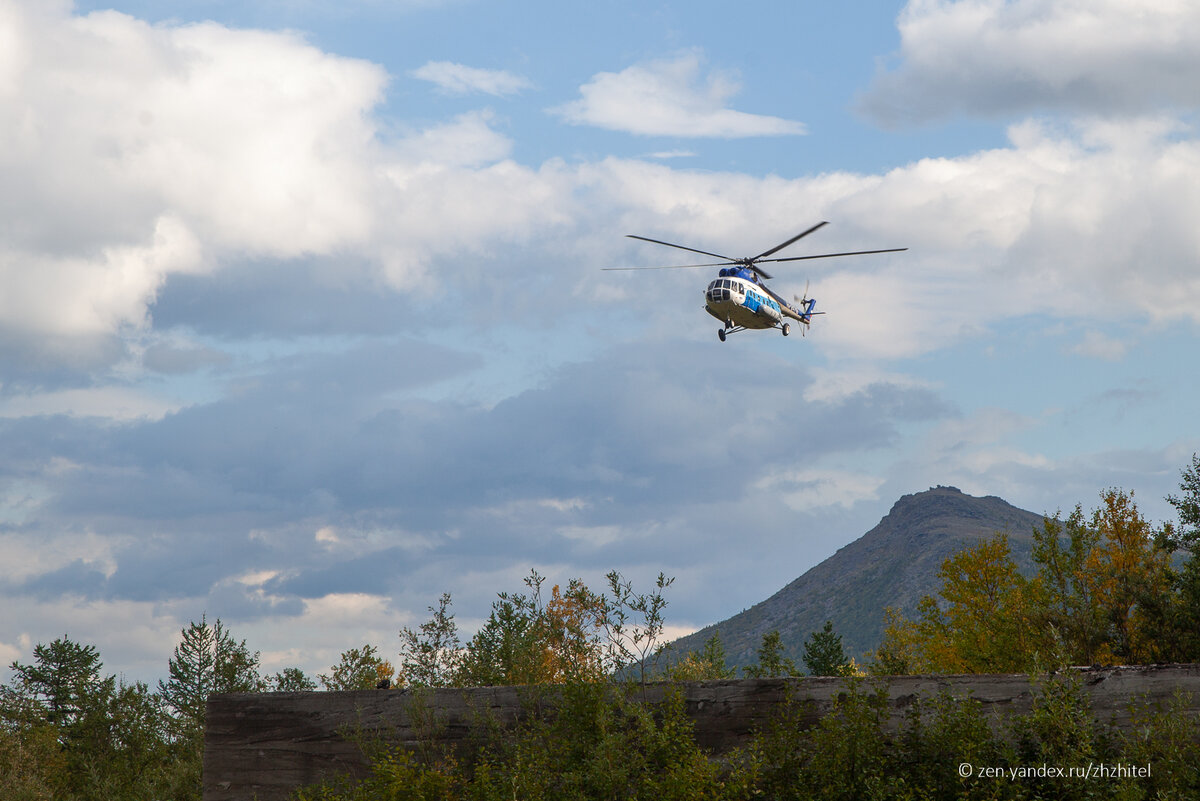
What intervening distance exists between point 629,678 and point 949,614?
98.4 ft

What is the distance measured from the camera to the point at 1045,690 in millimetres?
9016

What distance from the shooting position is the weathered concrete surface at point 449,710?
30.8 feet

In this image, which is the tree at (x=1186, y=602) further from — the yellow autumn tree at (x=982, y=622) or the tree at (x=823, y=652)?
the tree at (x=823, y=652)

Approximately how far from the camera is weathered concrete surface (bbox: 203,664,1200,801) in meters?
9.38

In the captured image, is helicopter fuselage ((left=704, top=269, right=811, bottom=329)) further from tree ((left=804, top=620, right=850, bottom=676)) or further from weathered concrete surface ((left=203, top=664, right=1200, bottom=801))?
weathered concrete surface ((left=203, top=664, right=1200, bottom=801))

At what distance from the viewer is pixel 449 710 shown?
10.3 metres

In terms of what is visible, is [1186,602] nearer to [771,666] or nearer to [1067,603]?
[1067,603]

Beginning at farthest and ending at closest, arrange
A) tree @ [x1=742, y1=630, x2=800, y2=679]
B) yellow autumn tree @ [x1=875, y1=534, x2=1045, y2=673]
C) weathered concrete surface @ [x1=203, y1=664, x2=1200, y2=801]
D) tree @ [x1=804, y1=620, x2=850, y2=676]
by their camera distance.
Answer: tree @ [x1=804, y1=620, x2=850, y2=676], yellow autumn tree @ [x1=875, y1=534, x2=1045, y2=673], tree @ [x1=742, y1=630, x2=800, y2=679], weathered concrete surface @ [x1=203, y1=664, x2=1200, y2=801]

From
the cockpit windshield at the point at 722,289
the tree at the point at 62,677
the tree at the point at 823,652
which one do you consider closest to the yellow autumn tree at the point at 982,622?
the tree at the point at 823,652

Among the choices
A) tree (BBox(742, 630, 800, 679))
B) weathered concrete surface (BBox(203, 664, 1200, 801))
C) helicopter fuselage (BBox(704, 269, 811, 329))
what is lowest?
weathered concrete surface (BBox(203, 664, 1200, 801))

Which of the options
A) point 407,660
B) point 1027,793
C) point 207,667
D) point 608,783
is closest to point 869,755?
point 1027,793

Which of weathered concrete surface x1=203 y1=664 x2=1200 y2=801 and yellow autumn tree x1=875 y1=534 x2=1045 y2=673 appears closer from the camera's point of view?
weathered concrete surface x1=203 y1=664 x2=1200 y2=801

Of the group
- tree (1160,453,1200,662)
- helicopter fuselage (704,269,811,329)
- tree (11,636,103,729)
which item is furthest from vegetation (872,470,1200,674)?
tree (11,636,103,729)

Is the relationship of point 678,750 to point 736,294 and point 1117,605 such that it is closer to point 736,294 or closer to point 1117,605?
point 1117,605
